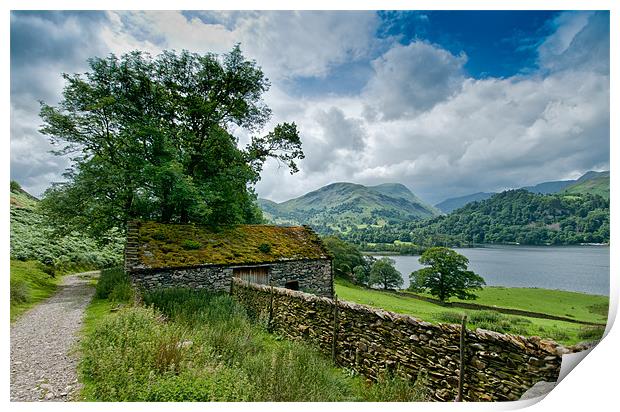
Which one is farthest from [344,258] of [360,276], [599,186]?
[599,186]

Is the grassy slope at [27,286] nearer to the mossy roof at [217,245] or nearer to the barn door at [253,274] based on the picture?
the mossy roof at [217,245]

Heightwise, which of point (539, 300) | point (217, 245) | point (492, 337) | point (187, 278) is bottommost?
point (539, 300)

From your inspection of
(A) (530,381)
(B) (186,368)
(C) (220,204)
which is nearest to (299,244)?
(C) (220,204)

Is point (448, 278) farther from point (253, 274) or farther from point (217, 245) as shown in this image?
point (217, 245)

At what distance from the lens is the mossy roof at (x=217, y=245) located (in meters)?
10.5

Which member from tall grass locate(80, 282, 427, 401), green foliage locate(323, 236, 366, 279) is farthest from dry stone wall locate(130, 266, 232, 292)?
green foliage locate(323, 236, 366, 279)

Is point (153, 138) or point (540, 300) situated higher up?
point (153, 138)

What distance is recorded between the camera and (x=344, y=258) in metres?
51.9

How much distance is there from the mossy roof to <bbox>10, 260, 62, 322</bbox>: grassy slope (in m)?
3.13

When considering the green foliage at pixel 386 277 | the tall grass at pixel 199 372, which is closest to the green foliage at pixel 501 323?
the tall grass at pixel 199 372

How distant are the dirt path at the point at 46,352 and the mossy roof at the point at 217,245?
2512 mm

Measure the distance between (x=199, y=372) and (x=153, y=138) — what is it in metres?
11.3

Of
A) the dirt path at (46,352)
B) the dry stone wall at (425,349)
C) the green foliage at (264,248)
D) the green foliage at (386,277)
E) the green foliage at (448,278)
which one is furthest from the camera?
the green foliage at (386,277)

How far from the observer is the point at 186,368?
4.27m
